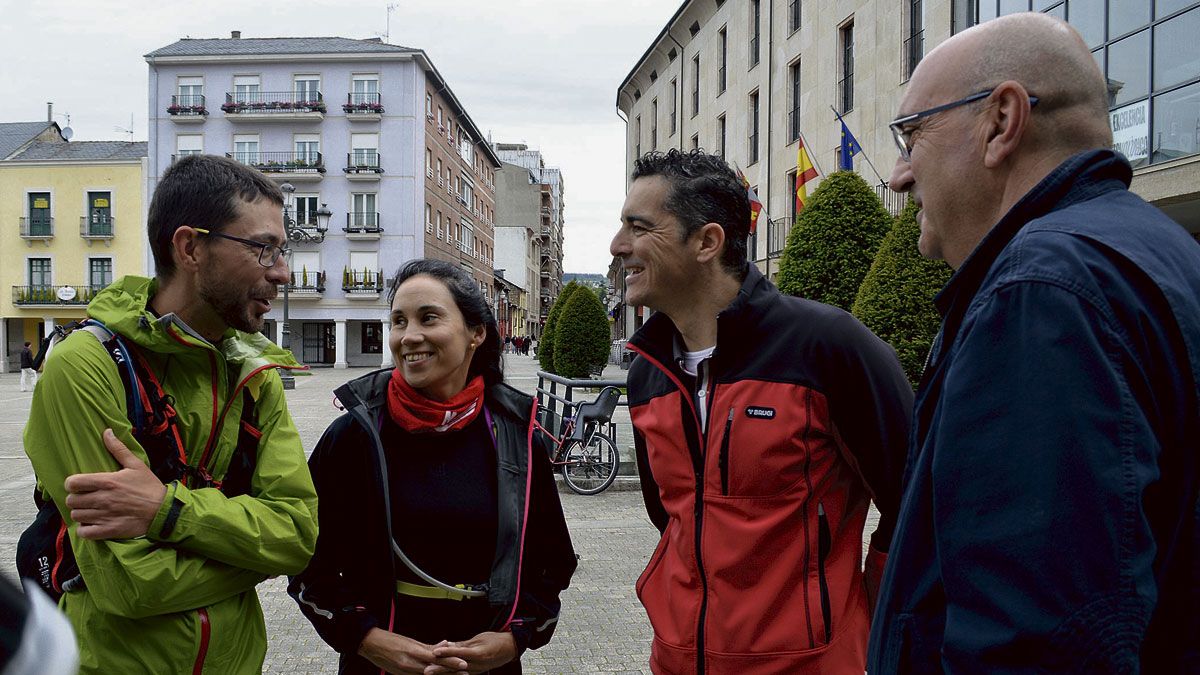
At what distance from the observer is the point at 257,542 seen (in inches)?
80.0

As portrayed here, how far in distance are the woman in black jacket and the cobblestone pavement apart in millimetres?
896

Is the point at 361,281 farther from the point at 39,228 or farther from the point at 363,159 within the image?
the point at 39,228

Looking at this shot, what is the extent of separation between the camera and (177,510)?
1.91 metres

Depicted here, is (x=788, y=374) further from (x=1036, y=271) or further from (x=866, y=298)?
(x=866, y=298)

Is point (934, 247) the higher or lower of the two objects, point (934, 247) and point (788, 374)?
the higher

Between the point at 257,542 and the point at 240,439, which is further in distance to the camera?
the point at 240,439

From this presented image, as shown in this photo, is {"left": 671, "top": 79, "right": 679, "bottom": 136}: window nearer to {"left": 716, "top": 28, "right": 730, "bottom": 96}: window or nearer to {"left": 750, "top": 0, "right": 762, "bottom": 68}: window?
{"left": 716, "top": 28, "right": 730, "bottom": 96}: window

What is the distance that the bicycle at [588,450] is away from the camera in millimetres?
9984

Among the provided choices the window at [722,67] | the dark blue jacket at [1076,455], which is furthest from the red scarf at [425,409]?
the window at [722,67]

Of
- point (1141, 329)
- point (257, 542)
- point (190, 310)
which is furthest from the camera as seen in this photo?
point (190, 310)

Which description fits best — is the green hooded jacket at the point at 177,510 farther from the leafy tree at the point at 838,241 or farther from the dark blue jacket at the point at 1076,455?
the leafy tree at the point at 838,241

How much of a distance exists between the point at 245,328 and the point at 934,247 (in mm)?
1736

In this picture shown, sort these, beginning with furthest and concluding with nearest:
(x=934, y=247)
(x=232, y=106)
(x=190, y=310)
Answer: (x=232, y=106) < (x=190, y=310) < (x=934, y=247)

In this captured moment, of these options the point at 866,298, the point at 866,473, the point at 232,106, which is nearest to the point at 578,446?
the point at 866,298
